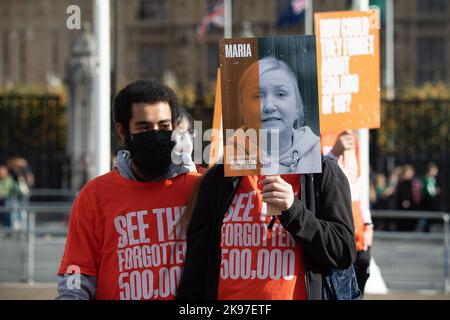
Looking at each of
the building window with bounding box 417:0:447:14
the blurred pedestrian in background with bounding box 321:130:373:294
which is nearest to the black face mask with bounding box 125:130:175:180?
the blurred pedestrian in background with bounding box 321:130:373:294

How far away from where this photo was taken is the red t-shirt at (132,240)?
363 cm

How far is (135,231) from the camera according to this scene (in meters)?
3.63

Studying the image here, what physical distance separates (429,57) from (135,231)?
2071 inches

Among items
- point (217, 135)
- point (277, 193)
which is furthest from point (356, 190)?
point (277, 193)

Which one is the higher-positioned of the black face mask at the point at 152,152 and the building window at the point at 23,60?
the building window at the point at 23,60

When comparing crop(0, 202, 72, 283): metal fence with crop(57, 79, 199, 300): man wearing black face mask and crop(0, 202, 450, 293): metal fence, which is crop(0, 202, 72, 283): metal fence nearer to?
crop(0, 202, 450, 293): metal fence

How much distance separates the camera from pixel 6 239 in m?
12.4

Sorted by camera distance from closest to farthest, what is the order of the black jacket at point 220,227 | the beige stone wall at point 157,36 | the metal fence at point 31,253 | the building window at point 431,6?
the black jacket at point 220,227
the metal fence at point 31,253
the beige stone wall at point 157,36
the building window at point 431,6

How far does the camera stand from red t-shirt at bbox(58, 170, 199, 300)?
11.9 feet

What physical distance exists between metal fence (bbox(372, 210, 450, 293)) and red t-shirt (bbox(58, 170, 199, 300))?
7860mm

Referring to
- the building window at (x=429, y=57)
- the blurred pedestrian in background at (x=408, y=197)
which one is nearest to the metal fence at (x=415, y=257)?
the blurred pedestrian in background at (x=408, y=197)

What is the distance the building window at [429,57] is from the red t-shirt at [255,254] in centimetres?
5148

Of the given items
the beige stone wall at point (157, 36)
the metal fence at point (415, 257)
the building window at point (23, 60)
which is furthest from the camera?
the building window at point (23, 60)

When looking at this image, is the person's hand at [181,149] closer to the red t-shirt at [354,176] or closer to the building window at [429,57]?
the red t-shirt at [354,176]
